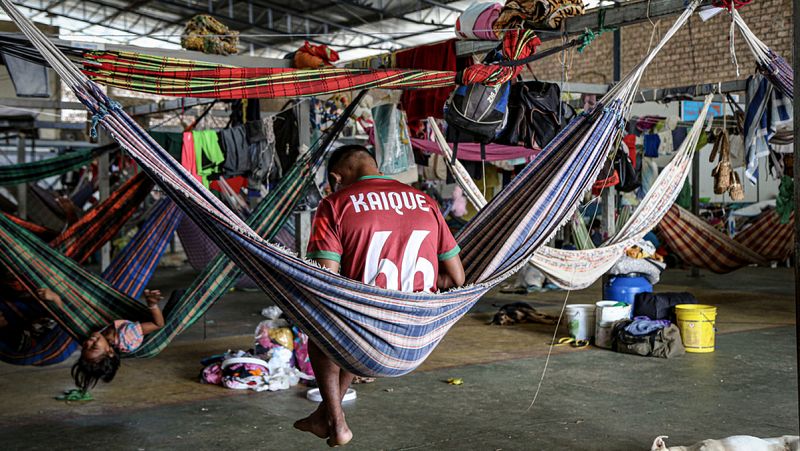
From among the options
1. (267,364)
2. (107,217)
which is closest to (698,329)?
(267,364)

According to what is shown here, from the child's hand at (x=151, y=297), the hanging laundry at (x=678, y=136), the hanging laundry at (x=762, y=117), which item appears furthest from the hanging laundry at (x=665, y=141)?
the child's hand at (x=151, y=297)

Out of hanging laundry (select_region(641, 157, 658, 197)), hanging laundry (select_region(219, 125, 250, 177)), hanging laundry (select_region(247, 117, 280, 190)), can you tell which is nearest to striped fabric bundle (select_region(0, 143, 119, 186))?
hanging laundry (select_region(219, 125, 250, 177))

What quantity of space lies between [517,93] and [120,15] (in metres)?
11.7

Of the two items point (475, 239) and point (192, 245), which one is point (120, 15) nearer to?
point (192, 245)

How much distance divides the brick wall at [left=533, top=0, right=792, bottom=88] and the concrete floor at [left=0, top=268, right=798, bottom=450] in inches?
228

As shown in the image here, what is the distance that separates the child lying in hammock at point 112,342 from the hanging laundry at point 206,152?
6.20ft

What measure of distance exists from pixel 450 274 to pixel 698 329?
2812 mm

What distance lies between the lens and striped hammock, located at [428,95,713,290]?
4.59 metres

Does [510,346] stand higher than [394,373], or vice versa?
[394,373]

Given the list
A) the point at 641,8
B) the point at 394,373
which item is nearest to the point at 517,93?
the point at 641,8

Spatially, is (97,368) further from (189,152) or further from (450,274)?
(189,152)

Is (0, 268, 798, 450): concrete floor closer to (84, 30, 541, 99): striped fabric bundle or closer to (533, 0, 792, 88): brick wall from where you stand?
(84, 30, 541, 99): striped fabric bundle

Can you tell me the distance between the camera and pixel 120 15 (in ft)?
46.1

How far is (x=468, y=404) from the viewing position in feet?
11.9
